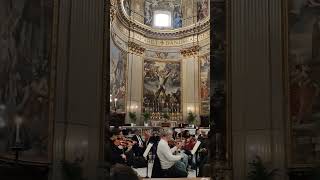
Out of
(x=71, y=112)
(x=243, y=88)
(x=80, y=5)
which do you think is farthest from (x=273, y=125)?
(x=80, y=5)

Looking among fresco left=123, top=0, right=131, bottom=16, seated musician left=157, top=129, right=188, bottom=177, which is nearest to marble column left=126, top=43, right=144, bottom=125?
fresco left=123, top=0, right=131, bottom=16

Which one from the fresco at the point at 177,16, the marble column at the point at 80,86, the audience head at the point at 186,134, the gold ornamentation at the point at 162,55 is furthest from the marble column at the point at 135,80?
the marble column at the point at 80,86

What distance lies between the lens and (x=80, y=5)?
772cm

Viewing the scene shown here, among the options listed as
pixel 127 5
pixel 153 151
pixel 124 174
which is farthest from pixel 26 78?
pixel 127 5

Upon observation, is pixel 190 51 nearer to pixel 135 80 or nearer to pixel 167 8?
pixel 167 8

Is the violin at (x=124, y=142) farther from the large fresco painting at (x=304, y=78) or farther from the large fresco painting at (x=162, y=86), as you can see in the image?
the large fresco painting at (x=162, y=86)

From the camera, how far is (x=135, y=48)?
26.0m

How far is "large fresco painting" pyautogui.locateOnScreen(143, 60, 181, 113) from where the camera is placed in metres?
26.5

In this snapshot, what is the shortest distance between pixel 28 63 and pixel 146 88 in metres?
19.2

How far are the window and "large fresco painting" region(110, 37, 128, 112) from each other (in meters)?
3.62

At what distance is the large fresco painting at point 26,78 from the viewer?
706 centimetres

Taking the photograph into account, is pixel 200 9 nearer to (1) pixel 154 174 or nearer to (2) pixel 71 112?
(1) pixel 154 174

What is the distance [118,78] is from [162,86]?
343 centimetres

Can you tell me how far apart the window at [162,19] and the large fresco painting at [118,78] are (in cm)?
362
